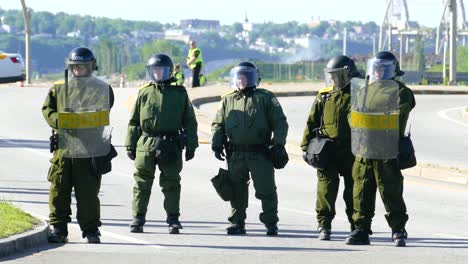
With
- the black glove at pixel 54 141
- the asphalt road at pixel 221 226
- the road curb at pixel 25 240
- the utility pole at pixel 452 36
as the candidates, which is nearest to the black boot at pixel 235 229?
the asphalt road at pixel 221 226

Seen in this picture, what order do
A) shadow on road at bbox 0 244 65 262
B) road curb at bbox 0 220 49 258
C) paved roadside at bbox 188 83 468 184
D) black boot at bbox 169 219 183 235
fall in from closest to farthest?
shadow on road at bbox 0 244 65 262, road curb at bbox 0 220 49 258, black boot at bbox 169 219 183 235, paved roadside at bbox 188 83 468 184

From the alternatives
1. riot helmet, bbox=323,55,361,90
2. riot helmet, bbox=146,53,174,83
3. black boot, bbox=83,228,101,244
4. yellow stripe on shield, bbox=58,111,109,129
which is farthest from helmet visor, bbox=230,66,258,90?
black boot, bbox=83,228,101,244

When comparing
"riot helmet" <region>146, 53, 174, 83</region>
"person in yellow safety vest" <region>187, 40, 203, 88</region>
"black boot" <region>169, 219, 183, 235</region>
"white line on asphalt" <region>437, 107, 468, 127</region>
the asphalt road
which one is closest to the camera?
the asphalt road

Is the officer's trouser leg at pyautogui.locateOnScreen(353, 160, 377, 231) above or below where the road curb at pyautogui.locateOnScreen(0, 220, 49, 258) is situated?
above

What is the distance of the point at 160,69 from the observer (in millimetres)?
13414

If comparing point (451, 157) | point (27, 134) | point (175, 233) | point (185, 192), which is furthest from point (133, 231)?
point (27, 134)

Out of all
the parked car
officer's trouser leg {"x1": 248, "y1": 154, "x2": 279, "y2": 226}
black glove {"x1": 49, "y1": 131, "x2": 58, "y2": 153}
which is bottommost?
the parked car

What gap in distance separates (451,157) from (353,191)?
10.3 metres

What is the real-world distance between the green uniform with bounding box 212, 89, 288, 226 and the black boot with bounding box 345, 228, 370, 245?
1.00 meters

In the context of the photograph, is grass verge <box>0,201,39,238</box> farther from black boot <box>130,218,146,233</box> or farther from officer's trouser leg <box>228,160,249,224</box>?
officer's trouser leg <box>228,160,249,224</box>

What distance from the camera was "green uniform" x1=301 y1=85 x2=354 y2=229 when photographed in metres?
12.9

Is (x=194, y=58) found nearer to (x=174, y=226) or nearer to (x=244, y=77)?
(x=244, y=77)

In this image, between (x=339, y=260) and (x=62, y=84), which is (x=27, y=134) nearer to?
(x=62, y=84)

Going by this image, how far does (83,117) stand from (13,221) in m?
1.11
